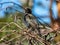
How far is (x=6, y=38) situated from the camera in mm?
1940

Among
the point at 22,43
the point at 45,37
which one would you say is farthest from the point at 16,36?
the point at 45,37

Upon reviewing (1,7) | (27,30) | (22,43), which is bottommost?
(22,43)

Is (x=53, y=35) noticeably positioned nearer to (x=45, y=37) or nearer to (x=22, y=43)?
(x=45, y=37)

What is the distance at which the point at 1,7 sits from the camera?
190cm

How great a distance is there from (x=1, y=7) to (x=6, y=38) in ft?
0.79

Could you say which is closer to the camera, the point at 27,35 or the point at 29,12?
the point at 27,35

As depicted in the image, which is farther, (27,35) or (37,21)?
(37,21)

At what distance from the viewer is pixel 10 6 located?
A: 1875 millimetres

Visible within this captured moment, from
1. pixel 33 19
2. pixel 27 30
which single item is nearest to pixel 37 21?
pixel 33 19

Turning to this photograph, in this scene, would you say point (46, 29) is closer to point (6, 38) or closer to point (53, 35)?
point (53, 35)

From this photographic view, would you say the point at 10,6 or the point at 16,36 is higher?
the point at 10,6

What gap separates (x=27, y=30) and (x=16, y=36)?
0.12 metres

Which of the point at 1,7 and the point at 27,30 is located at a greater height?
the point at 1,7

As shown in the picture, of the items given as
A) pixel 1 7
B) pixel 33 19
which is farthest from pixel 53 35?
pixel 1 7
